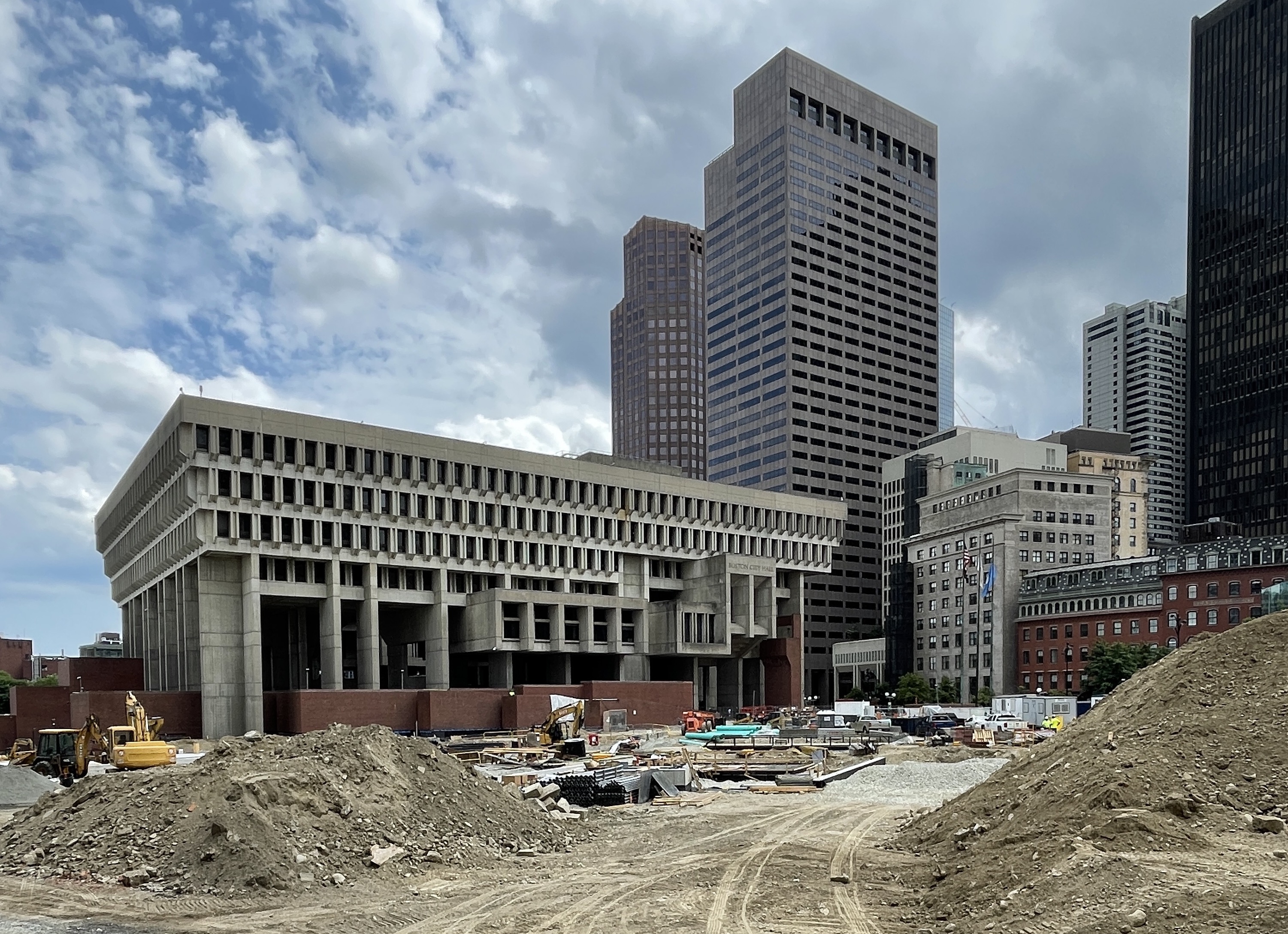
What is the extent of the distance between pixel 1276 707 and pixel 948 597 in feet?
395

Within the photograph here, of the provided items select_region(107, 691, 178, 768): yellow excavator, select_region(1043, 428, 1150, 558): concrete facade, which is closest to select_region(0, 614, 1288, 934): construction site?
select_region(107, 691, 178, 768): yellow excavator

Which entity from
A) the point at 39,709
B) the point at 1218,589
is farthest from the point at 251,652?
the point at 1218,589

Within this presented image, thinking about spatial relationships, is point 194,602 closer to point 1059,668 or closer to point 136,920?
point 136,920

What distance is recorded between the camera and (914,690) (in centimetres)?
12612

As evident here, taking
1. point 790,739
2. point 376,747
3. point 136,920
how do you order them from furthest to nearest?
point 790,739
point 376,747
point 136,920

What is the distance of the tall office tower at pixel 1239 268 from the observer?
175750 mm

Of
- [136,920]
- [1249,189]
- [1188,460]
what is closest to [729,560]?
[136,920]

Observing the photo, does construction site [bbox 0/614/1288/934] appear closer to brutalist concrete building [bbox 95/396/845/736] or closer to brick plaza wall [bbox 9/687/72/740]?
brutalist concrete building [bbox 95/396/845/736]

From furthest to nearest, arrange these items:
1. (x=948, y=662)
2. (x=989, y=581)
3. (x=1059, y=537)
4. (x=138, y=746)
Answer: (x=948, y=662)
(x=1059, y=537)
(x=989, y=581)
(x=138, y=746)

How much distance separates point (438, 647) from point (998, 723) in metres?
45.7

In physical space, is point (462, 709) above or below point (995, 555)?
below

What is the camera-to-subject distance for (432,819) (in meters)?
26.6

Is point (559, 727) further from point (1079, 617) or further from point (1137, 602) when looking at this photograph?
point (1079, 617)

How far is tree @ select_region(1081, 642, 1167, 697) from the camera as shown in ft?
328
